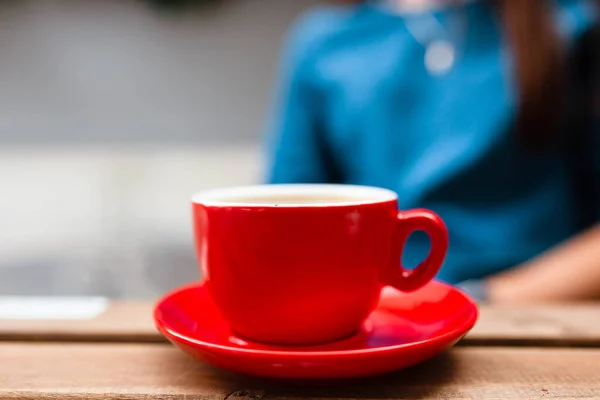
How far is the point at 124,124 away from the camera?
5.95 feet

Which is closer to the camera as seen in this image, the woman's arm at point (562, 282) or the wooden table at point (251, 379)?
the wooden table at point (251, 379)

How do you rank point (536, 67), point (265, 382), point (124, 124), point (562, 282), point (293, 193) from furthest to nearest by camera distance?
point (124, 124), point (536, 67), point (562, 282), point (293, 193), point (265, 382)

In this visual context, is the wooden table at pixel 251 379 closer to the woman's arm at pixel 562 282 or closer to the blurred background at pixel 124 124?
the woman's arm at pixel 562 282

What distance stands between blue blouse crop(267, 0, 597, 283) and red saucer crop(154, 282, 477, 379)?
352 mm

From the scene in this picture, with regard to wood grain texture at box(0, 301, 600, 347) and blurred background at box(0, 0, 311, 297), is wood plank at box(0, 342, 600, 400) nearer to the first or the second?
wood grain texture at box(0, 301, 600, 347)

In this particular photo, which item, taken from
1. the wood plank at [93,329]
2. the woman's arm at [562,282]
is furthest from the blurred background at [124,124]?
the wood plank at [93,329]

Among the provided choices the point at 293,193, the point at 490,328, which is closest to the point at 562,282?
the point at 490,328

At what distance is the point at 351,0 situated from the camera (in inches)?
39.2

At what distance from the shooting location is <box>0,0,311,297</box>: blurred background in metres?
1.75

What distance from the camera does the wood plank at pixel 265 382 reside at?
313 millimetres

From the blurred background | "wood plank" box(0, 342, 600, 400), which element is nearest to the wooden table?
"wood plank" box(0, 342, 600, 400)

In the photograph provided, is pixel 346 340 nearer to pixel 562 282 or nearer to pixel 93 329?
pixel 93 329

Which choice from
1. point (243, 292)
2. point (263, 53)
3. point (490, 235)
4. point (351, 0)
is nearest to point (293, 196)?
point (243, 292)

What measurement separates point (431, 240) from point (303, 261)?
8 cm
